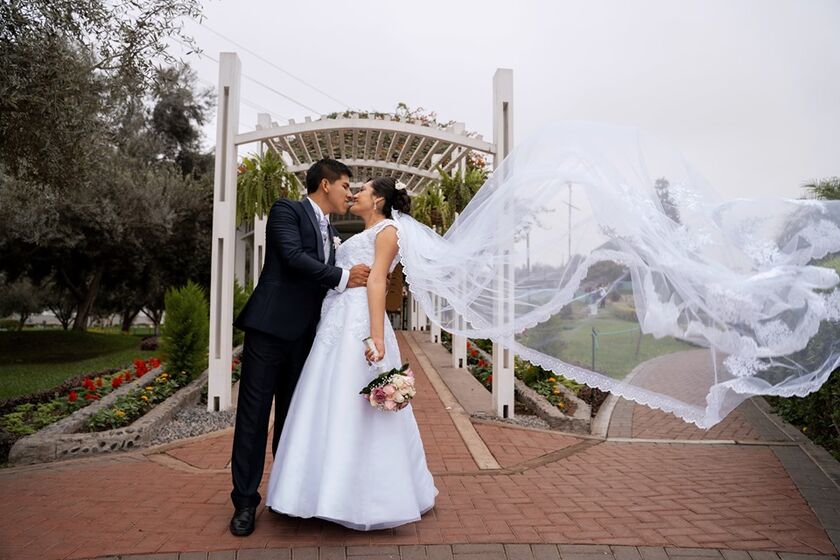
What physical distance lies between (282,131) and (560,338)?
5068 mm

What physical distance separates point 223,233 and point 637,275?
5.22m

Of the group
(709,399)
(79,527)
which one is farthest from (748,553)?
(79,527)

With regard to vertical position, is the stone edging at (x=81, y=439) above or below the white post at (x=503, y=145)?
below

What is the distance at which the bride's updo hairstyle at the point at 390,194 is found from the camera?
Result: 154 inches

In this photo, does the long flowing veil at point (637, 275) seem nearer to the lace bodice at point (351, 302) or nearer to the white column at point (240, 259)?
the lace bodice at point (351, 302)

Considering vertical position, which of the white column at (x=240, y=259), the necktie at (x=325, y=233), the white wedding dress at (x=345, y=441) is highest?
the white column at (x=240, y=259)

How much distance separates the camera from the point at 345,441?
140 inches

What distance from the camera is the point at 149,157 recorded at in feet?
73.0

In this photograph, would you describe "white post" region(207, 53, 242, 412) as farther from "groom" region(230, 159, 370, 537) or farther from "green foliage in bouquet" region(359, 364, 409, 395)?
"green foliage in bouquet" region(359, 364, 409, 395)

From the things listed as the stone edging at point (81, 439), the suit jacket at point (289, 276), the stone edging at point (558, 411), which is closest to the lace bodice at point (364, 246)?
the suit jacket at point (289, 276)

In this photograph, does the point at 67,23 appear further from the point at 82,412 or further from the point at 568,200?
the point at 568,200

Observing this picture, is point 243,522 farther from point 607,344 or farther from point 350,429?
point 607,344

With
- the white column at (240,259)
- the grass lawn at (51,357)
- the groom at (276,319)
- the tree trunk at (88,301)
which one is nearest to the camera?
the groom at (276,319)

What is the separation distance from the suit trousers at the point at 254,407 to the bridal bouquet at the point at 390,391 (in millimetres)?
640
